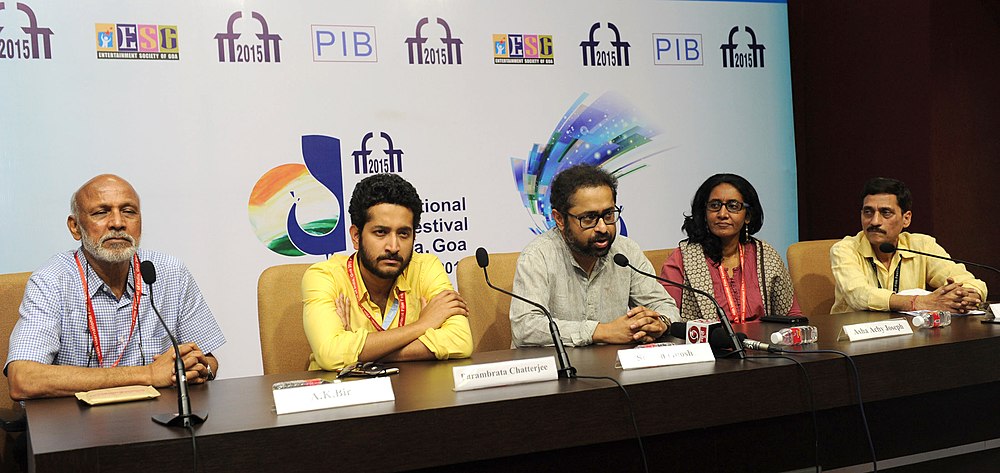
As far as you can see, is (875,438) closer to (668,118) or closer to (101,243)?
(101,243)

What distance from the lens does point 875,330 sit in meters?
2.53

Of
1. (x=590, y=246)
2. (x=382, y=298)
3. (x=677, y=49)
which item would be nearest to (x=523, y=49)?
(x=677, y=49)

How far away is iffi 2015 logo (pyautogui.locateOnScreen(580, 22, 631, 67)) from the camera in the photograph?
4668mm

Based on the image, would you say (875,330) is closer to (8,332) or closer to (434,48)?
(8,332)

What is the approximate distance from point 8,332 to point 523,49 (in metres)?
2.72

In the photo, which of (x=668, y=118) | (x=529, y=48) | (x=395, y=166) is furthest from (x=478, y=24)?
(x=668, y=118)

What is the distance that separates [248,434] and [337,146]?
8.87ft

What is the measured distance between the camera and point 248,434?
1628 millimetres

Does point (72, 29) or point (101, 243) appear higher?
point (72, 29)

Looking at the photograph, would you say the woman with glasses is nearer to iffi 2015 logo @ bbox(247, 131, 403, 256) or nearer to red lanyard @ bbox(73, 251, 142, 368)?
iffi 2015 logo @ bbox(247, 131, 403, 256)

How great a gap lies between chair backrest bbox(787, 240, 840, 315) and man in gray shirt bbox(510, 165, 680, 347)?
86cm

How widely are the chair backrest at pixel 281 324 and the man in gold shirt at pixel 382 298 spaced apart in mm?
135

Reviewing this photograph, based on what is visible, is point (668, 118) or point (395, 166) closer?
point (395, 166)

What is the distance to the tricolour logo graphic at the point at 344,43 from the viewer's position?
13.7ft
